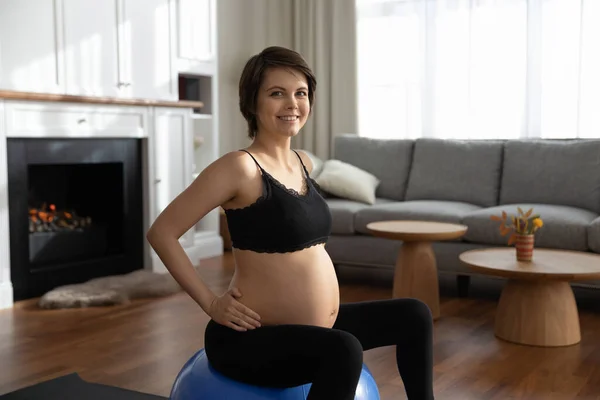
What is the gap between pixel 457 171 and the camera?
15.7ft

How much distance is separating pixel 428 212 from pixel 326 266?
2.74 meters

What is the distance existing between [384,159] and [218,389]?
146 inches

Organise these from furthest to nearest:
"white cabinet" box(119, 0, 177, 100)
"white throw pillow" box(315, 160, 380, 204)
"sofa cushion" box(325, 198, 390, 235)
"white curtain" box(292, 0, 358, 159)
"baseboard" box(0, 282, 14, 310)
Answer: "white curtain" box(292, 0, 358, 159), "white throw pillow" box(315, 160, 380, 204), "white cabinet" box(119, 0, 177, 100), "sofa cushion" box(325, 198, 390, 235), "baseboard" box(0, 282, 14, 310)

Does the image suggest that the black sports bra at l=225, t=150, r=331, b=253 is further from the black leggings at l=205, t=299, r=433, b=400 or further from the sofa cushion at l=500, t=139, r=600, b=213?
the sofa cushion at l=500, t=139, r=600, b=213

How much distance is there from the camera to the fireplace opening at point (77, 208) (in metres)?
4.30

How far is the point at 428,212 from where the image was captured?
425cm

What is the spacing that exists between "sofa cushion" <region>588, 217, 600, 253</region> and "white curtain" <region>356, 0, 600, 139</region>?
4.64 feet

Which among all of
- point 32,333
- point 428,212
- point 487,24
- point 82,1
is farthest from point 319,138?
point 32,333

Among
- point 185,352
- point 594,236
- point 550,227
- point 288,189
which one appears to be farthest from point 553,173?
point 288,189

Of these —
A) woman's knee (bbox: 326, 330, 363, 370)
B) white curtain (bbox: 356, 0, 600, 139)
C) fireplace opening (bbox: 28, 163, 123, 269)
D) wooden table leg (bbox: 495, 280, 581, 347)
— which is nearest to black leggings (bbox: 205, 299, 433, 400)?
woman's knee (bbox: 326, 330, 363, 370)

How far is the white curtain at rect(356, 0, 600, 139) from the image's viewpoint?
498 cm

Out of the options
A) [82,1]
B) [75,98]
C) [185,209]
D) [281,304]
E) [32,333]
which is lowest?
[32,333]

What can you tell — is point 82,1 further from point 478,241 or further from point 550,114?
point 550,114

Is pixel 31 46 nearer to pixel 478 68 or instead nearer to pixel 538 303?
pixel 538 303
